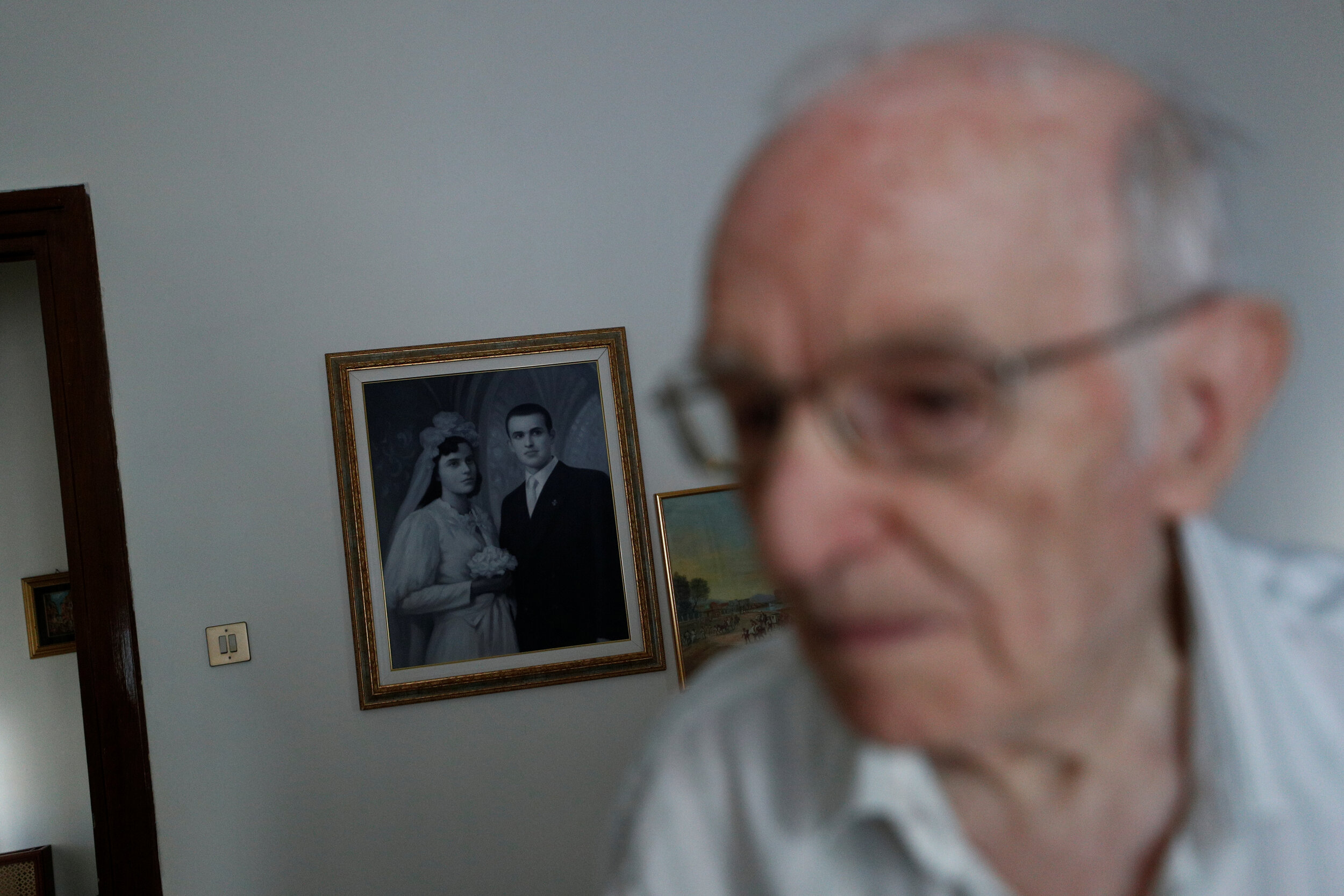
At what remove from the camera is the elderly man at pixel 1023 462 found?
0.52 m

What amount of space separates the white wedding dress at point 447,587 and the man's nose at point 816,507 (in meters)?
2.40

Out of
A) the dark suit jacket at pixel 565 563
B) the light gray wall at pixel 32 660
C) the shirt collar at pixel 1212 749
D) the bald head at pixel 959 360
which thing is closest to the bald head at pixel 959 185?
the bald head at pixel 959 360

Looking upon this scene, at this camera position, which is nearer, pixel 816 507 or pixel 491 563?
pixel 816 507

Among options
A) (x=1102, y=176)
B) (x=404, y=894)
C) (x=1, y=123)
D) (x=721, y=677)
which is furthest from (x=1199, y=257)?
(x=1, y=123)

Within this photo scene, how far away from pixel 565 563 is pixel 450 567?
0.31 m

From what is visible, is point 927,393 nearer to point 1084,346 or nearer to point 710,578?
point 1084,346

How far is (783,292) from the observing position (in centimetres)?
54

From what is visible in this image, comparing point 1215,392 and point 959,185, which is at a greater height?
point 959,185

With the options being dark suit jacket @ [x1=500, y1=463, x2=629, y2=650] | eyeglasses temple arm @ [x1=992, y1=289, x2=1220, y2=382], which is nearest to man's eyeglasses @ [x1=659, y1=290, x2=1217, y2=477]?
eyeglasses temple arm @ [x1=992, y1=289, x2=1220, y2=382]

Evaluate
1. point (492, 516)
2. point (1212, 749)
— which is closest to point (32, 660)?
point (492, 516)

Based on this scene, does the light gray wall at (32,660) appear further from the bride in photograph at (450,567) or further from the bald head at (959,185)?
the bald head at (959,185)

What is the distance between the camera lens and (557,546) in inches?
114

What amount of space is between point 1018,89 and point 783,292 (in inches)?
6.3

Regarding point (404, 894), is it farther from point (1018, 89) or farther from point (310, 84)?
point (1018, 89)
